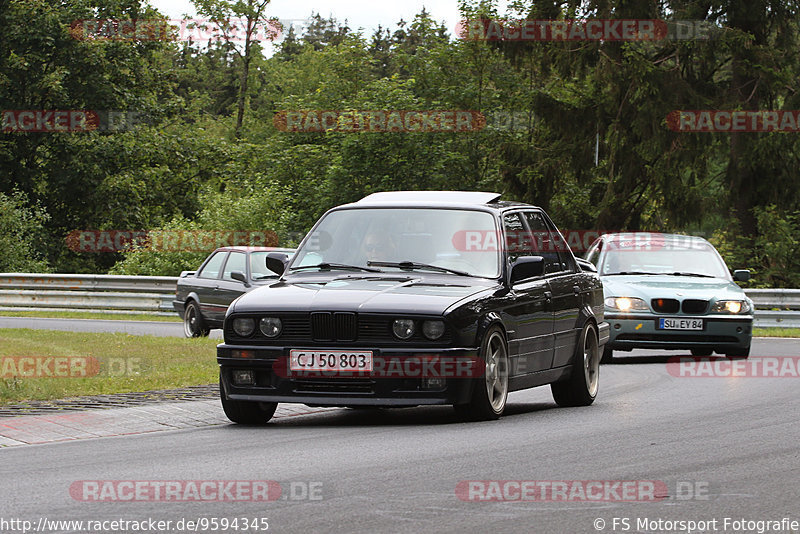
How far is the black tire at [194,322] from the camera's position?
23.2 m

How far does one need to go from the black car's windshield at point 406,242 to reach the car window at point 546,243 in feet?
2.89

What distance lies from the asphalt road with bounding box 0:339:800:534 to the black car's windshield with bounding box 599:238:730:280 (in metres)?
6.70

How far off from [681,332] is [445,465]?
10147 mm

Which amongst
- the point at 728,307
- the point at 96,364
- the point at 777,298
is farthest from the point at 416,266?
the point at 777,298

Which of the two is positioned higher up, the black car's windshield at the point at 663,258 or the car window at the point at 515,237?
the car window at the point at 515,237

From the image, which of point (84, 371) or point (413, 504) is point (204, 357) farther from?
point (413, 504)

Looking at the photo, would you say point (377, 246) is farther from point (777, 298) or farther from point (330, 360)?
point (777, 298)

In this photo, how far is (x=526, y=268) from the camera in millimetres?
10586

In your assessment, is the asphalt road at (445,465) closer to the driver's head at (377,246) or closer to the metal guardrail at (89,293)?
the driver's head at (377,246)

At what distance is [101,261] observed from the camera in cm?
4950

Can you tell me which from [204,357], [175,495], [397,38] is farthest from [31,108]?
[397,38]

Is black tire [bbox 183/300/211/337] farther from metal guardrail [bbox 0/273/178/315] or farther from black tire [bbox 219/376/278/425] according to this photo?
black tire [bbox 219/376/278/425]

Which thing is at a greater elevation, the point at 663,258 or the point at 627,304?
the point at 663,258

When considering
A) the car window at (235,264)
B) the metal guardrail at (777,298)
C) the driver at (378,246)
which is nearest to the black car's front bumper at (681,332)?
the driver at (378,246)
